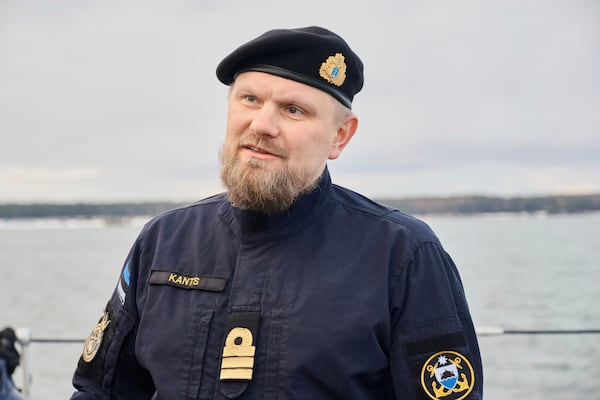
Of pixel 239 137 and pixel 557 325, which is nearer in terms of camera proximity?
pixel 239 137

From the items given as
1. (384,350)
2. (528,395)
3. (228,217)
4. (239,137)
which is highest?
(239,137)

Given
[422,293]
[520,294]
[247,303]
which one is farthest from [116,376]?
[520,294]

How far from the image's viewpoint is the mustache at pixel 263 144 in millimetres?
1929

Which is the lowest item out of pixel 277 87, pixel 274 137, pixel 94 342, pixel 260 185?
pixel 94 342

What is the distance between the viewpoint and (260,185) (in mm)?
1950

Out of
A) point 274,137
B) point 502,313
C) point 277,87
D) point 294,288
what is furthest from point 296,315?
point 502,313

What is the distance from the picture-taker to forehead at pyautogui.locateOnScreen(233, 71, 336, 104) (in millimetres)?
1945

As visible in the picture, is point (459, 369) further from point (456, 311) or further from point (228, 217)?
point (228, 217)

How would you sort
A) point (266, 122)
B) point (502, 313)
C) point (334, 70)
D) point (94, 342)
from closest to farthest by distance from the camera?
point (266, 122)
point (334, 70)
point (94, 342)
point (502, 313)

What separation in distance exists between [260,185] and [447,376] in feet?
2.01

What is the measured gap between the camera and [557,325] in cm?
2033

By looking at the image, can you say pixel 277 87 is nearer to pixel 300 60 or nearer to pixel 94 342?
pixel 300 60

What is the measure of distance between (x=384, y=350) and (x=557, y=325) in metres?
19.5

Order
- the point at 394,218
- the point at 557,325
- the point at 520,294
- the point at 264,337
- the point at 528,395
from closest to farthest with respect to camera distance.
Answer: the point at 264,337, the point at 394,218, the point at 528,395, the point at 557,325, the point at 520,294
